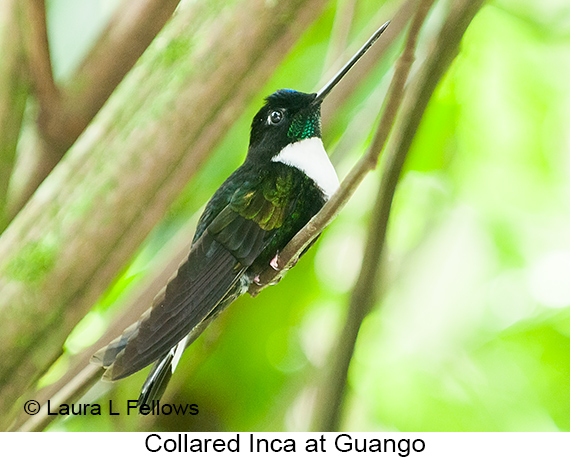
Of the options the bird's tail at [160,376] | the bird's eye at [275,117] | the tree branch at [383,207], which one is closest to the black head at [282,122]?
the bird's eye at [275,117]

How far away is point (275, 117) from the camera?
3.10 feet

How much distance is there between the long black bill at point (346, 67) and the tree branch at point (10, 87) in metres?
0.51

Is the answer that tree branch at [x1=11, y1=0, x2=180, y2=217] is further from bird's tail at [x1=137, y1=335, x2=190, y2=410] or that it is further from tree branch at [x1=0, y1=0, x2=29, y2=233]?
bird's tail at [x1=137, y1=335, x2=190, y2=410]

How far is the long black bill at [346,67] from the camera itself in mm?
899

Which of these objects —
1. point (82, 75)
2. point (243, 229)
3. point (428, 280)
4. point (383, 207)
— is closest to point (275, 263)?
point (243, 229)

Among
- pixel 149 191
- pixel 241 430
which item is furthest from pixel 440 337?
pixel 149 191

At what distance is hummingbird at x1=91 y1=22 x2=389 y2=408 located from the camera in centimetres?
82

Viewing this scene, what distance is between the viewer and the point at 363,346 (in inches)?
39.2

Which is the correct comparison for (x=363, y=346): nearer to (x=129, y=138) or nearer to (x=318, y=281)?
(x=318, y=281)

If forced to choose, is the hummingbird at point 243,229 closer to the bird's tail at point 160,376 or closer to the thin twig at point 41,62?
the bird's tail at point 160,376

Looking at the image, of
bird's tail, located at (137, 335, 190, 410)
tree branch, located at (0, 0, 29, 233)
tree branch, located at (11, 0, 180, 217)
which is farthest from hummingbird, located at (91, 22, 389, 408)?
tree branch, located at (0, 0, 29, 233)

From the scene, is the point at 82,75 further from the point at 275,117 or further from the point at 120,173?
the point at 275,117

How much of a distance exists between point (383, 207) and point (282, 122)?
23 centimetres

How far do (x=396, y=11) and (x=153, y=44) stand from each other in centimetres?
42
